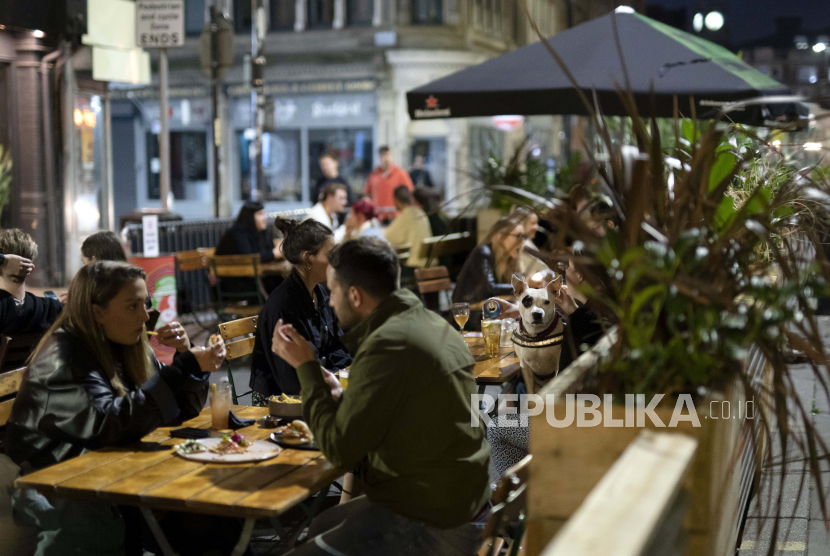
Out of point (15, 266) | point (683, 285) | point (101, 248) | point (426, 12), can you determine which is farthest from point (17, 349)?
point (426, 12)

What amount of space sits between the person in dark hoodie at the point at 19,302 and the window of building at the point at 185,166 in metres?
22.3

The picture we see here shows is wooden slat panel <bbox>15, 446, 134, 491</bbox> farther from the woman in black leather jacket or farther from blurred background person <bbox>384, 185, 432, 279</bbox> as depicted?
blurred background person <bbox>384, 185, 432, 279</bbox>

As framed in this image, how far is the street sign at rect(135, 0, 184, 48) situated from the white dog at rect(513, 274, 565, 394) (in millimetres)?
8207

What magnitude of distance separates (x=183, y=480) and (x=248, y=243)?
7.28 m

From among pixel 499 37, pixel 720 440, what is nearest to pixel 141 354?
pixel 720 440

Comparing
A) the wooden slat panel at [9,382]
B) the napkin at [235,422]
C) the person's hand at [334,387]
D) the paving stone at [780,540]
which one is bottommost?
the paving stone at [780,540]

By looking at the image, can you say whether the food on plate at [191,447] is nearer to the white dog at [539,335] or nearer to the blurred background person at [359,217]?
the white dog at [539,335]

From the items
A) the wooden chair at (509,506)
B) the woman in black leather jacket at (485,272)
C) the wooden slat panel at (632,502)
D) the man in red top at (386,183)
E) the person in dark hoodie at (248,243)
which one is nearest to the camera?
the wooden slat panel at (632,502)

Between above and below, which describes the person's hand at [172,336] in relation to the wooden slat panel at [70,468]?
above

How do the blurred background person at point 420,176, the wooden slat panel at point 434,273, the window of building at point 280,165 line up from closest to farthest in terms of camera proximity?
the wooden slat panel at point 434,273, the blurred background person at point 420,176, the window of building at point 280,165

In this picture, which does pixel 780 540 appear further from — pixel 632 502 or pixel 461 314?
pixel 632 502

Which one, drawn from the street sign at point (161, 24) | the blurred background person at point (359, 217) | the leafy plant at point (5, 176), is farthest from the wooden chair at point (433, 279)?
the leafy plant at point (5, 176)

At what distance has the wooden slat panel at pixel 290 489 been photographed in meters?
2.61

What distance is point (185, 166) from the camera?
2738cm
